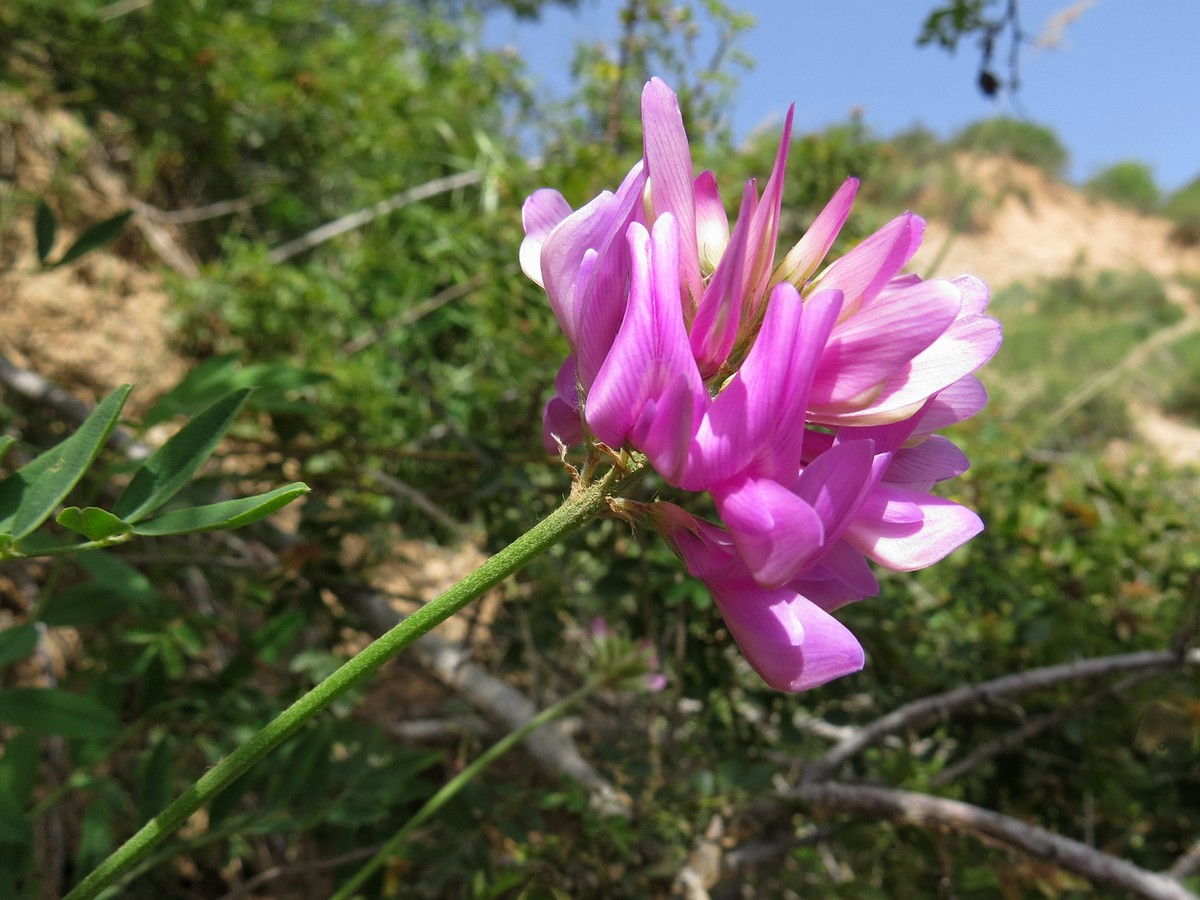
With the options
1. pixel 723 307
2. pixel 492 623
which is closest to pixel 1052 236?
pixel 492 623

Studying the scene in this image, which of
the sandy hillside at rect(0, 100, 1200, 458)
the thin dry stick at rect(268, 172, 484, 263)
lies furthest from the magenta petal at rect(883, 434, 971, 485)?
the thin dry stick at rect(268, 172, 484, 263)

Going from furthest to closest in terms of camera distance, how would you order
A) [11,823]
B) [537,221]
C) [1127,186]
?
[1127,186] → [11,823] → [537,221]

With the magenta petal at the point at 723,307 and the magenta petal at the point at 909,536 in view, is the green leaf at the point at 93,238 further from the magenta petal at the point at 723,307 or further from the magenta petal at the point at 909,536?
the magenta petal at the point at 909,536

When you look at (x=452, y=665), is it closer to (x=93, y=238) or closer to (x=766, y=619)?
(x=93, y=238)

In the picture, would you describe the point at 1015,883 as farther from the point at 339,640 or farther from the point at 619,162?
the point at 619,162

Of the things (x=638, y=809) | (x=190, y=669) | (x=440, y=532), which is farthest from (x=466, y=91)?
(x=638, y=809)

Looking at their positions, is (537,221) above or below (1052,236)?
above

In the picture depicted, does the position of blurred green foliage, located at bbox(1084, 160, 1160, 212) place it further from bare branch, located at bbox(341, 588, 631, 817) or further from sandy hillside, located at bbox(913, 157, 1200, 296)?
bare branch, located at bbox(341, 588, 631, 817)

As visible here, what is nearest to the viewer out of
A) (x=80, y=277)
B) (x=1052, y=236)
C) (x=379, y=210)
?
(x=379, y=210)
